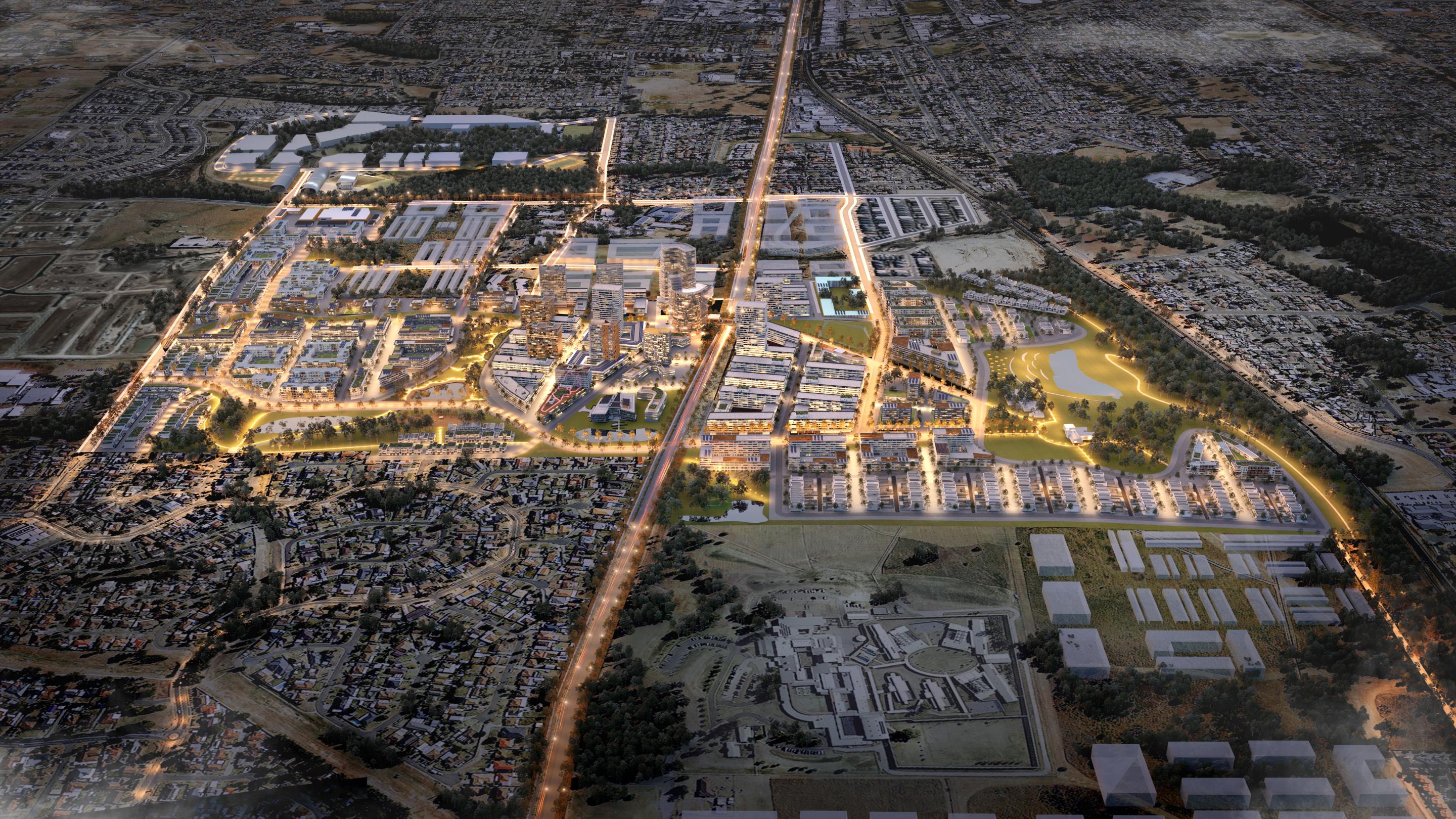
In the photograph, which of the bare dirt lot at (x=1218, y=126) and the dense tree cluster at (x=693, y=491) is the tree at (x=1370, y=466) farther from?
the bare dirt lot at (x=1218, y=126)

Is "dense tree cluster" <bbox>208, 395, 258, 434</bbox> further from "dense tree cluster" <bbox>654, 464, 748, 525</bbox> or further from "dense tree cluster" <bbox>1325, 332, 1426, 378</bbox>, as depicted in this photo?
"dense tree cluster" <bbox>1325, 332, 1426, 378</bbox>

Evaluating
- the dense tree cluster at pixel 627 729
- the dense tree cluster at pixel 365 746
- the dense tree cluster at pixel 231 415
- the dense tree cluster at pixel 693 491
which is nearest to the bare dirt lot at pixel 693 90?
the dense tree cluster at pixel 231 415

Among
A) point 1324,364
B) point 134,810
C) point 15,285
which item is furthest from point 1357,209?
point 15,285

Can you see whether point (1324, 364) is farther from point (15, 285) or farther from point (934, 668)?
point (15, 285)

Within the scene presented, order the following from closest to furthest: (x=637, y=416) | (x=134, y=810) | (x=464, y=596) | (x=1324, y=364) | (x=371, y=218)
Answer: (x=134, y=810)
(x=464, y=596)
(x=637, y=416)
(x=1324, y=364)
(x=371, y=218)

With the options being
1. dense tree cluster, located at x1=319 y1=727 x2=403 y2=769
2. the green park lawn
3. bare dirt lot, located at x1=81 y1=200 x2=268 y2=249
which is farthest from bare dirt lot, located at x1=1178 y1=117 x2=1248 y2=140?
dense tree cluster, located at x1=319 y1=727 x2=403 y2=769

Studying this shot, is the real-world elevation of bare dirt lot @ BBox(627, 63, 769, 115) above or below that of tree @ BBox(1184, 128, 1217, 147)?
below
